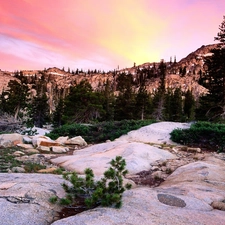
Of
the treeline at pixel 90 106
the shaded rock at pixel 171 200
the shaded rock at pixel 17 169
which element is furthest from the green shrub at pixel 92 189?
the treeline at pixel 90 106

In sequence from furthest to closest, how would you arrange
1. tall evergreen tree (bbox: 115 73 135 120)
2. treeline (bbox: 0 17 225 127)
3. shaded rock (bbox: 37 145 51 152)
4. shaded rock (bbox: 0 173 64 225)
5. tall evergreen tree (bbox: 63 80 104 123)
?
1. tall evergreen tree (bbox: 115 73 135 120)
2. tall evergreen tree (bbox: 63 80 104 123)
3. treeline (bbox: 0 17 225 127)
4. shaded rock (bbox: 37 145 51 152)
5. shaded rock (bbox: 0 173 64 225)

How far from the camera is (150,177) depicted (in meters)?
7.93

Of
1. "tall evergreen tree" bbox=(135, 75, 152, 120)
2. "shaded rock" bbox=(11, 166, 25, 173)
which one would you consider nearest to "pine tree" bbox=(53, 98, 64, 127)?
"tall evergreen tree" bbox=(135, 75, 152, 120)

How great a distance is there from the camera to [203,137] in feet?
47.1

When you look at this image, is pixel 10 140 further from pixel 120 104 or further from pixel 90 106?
pixel 120 104

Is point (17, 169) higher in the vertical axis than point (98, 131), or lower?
lower

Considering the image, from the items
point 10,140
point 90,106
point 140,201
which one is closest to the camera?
point 140,201

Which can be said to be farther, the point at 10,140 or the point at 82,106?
the point at 82,106

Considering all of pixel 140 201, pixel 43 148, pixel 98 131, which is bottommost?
pixel 43 148

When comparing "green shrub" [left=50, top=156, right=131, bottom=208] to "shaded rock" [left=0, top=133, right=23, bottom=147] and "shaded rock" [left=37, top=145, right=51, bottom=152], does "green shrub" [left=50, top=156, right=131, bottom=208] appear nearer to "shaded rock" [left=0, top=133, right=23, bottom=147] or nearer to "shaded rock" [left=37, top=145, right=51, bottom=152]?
"shaded rock" [left=37, top=145, right=51, bottom=152]

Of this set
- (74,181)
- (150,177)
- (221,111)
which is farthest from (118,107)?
(74,181)

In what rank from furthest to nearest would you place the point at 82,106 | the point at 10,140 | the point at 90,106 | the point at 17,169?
1. the point at 82,106
2. the point at 90,106
3. the point at 10,140
4. the point at 17,169

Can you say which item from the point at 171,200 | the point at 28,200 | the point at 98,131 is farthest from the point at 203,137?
the point at 28,200

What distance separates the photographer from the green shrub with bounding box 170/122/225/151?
1346 cm
